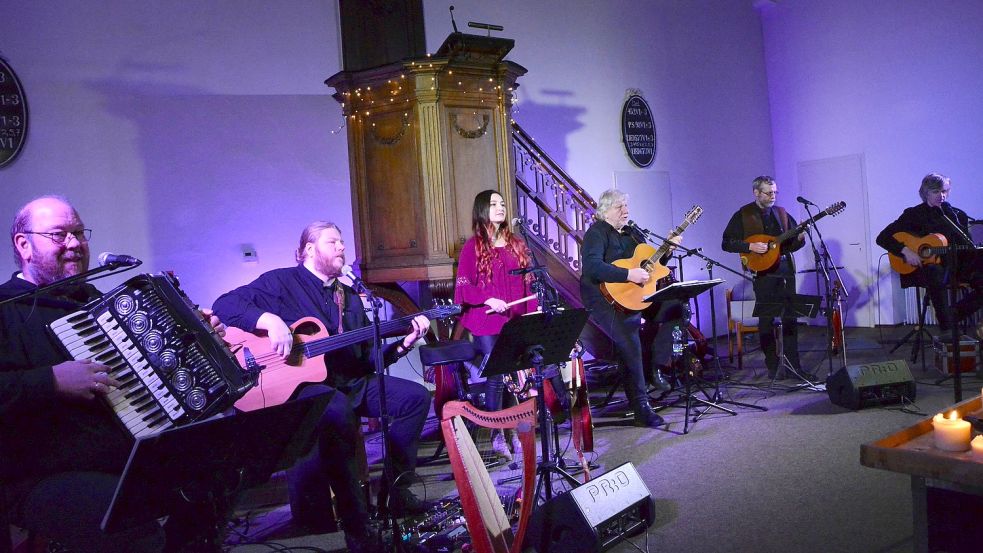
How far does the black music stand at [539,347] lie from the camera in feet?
11.6

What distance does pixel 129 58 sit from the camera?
6.43 metres

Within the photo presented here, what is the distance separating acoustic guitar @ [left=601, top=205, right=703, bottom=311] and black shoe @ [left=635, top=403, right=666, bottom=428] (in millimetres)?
817

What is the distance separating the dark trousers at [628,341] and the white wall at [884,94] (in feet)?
21.2

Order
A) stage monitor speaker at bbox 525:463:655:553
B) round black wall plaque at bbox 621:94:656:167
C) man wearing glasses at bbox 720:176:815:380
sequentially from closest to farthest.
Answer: stage monitor speaker at bbox 525:463:655:553 < man wearing glasses at bbox 720:176:815:380 < round black wall plaque at bbox 621:94:656:167

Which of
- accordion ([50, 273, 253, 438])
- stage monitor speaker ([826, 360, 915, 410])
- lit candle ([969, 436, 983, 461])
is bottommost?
stage monitor speaker ([826, 360, 915, 410])

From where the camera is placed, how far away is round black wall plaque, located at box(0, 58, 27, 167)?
5.80m

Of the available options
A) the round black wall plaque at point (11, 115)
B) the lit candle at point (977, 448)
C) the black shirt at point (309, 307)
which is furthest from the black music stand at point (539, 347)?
the round black wall plaque at point (11, 115)

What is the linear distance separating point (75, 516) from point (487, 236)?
10.8 ft

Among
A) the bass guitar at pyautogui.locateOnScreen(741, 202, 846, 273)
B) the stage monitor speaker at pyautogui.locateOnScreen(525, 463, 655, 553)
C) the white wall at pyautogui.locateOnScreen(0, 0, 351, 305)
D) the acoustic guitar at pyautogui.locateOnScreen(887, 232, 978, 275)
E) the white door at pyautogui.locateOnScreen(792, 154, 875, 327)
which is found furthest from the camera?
the white door at pyautogui.locateOnScreen(792, 154, 875, 327)

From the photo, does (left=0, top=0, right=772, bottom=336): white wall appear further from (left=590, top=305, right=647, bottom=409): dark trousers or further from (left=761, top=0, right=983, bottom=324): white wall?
(left=761, top=0, right=983, bottom=324): white wall

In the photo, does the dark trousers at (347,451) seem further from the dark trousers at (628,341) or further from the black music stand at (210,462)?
the dark trousers at (628,341)

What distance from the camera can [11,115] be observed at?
19.2 ft

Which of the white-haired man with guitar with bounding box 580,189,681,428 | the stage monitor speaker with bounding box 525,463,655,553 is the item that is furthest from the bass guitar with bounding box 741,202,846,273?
the stage monitor speaker with bounding box 525,463,655,553

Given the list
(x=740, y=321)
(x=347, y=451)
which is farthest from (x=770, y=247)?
(x=347, y=451)
